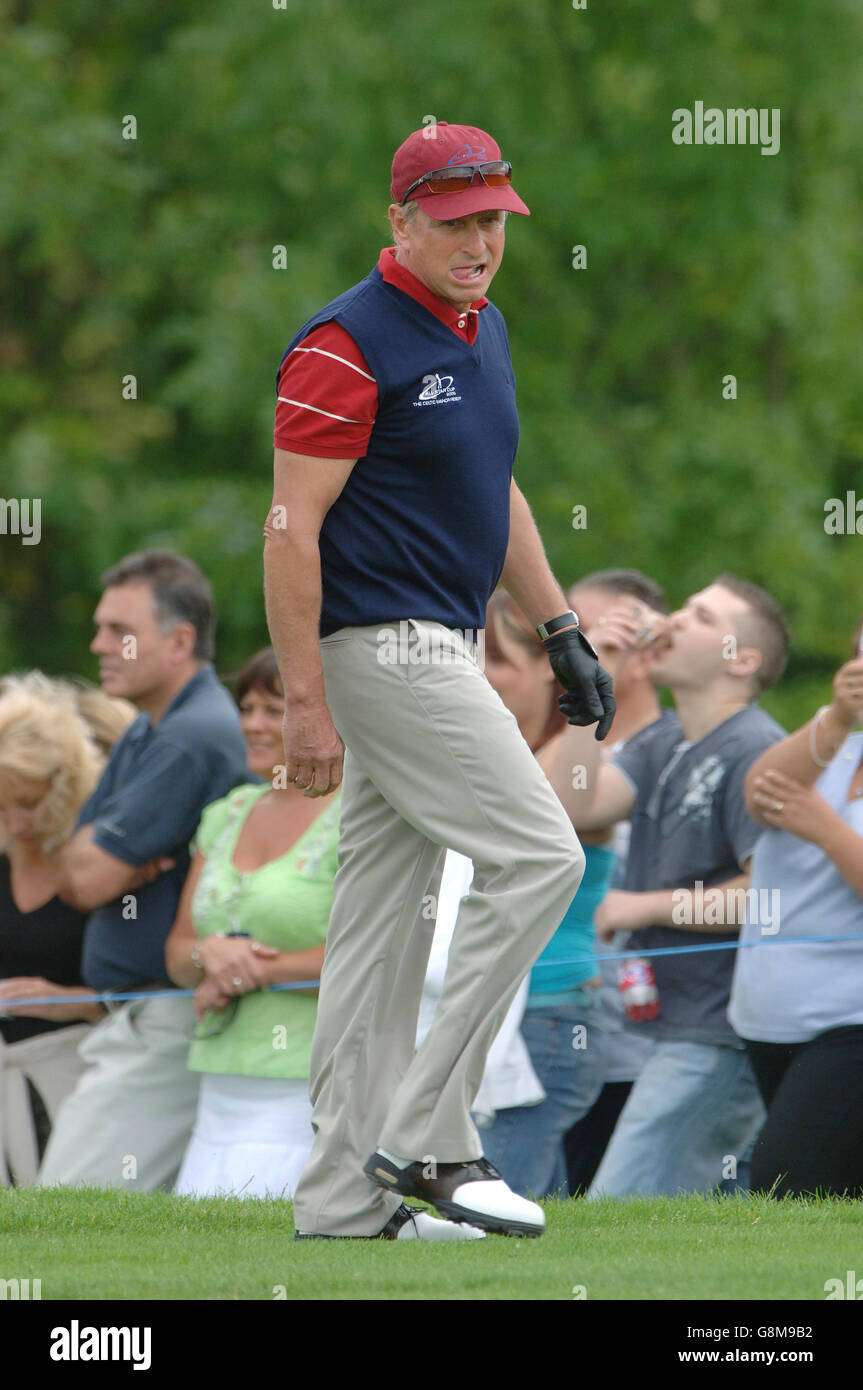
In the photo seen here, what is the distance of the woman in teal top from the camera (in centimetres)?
654

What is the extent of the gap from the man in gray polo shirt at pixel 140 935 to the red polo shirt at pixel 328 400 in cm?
314

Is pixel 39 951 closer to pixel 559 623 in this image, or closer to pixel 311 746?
pixel 559 623

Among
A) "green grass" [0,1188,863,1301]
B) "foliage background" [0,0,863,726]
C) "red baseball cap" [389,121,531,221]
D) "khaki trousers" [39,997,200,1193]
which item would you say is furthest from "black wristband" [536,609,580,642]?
"foliage background" [0,0,863,726]

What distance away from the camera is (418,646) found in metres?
4.34

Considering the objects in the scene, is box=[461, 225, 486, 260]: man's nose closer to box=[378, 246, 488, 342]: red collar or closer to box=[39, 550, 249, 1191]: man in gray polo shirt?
box=[378, 246, 488, 342]: red collar

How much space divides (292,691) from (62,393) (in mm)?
12307

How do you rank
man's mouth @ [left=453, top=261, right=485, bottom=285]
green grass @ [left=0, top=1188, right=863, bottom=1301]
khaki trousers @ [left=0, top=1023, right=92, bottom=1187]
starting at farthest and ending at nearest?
khaki trousers @ [left=0, top=1023, right=92, bottom=1187]
man's mouth @ [left=453, top=261, right=485, bottom=285]
green grass @ [left=0, top=1188, right=863, bottom=1301]

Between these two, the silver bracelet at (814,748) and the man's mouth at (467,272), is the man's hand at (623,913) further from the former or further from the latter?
the man's mouth at (467,272)

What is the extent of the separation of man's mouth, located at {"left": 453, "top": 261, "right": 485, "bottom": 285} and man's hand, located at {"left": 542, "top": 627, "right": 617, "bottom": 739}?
0.94 metres

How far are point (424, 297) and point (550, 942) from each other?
3.03 m
